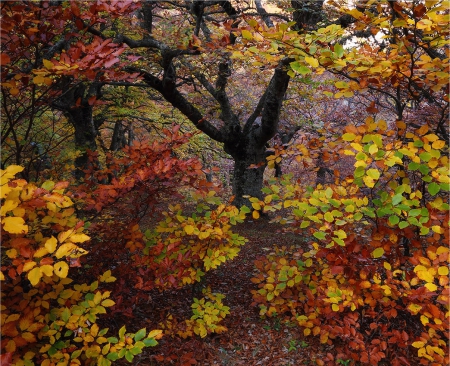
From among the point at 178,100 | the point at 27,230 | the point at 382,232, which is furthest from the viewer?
the point at 178,100

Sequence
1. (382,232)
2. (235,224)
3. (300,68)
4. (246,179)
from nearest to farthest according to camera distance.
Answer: (300,68), (382,232), (235,224), (246,179)

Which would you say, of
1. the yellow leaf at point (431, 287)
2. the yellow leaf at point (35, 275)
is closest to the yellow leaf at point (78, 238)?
the yellow leaf at point (35, 275)

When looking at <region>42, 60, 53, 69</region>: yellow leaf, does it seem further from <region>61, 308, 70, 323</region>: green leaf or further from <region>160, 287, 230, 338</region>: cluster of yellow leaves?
<region>160, 287, 230, 338</region>: cluster of yellow leaves

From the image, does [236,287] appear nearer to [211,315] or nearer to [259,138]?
[211,315]

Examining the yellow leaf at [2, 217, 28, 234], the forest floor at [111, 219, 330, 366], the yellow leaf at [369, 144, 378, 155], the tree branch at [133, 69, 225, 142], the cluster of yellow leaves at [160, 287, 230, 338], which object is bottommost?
the forest floor at [111, 219, 330, 366]

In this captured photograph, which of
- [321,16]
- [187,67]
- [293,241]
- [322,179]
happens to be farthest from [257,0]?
[322,179]

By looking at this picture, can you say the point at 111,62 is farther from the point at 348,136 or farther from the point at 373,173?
the point at 373,173

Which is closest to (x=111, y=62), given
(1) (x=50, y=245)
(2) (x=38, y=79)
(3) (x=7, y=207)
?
(2) (x=38, y=79)

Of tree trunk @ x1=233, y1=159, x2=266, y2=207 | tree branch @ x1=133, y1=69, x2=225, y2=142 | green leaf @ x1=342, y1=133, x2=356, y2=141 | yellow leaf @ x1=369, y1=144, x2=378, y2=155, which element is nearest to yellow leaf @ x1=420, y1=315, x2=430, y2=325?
yellow leaf @ x1=369, y1=144, x2=378, y2=155

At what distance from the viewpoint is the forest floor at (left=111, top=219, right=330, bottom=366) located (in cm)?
339

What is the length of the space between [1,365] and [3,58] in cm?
163

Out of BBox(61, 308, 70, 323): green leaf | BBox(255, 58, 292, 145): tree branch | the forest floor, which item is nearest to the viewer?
BBox(61, 308, 70, 323): green leaf

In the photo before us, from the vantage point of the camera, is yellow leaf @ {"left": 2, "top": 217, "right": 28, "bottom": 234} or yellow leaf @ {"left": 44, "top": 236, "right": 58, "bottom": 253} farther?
yellow leaf @ {"left": 44, "top": 236, "right": 58, "bottom": 253}

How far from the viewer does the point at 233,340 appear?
376 cm
